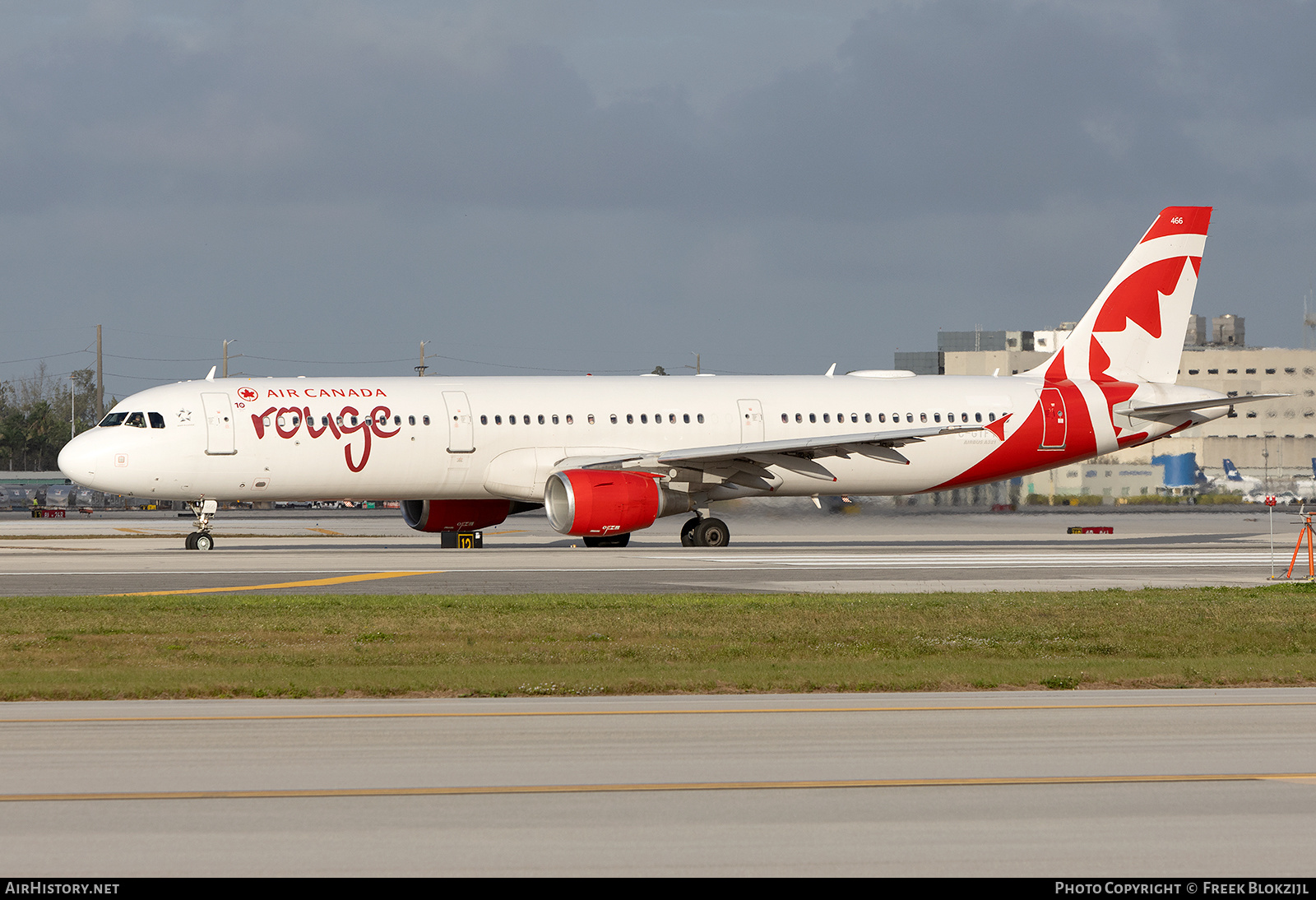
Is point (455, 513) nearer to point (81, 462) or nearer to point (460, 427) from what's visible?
point (460, 427)

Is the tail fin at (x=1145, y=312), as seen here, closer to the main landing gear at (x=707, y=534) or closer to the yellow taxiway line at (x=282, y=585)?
the main landing gear at (x=707, y=534)

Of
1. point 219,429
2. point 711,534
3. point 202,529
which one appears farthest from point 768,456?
point 202,529

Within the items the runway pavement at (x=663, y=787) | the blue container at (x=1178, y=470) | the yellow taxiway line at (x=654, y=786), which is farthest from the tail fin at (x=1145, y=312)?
the blue container at (x=1178, y=470)

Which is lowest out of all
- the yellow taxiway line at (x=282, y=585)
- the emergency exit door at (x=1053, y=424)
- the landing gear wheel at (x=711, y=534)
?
the yellow taxiway line at (x=282, y=585)

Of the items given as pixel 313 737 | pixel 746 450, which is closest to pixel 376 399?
pixel 746 450

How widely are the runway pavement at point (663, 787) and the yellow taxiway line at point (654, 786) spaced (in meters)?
0.02

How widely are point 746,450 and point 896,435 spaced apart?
3.55m

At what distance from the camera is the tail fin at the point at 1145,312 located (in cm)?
3712

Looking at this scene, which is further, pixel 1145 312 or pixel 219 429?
pixel 1145 312

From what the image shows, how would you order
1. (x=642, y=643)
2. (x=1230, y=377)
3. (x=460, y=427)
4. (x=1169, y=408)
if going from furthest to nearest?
(x=1230, y=377) → (x=1169, y=408) → (x=460, y=427) → (x=642, y=643)

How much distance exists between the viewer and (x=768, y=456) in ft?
107

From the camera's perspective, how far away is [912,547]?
34469 mm

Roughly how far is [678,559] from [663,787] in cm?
2142
